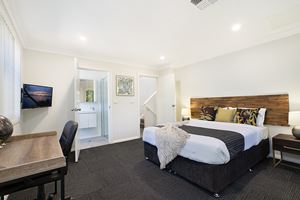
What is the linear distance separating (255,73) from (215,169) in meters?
2.50

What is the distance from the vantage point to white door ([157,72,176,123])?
450cm

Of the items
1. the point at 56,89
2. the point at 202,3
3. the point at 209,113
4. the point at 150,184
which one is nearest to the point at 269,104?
the point at 209,113

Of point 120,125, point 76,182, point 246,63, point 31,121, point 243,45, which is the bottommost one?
point 76,182

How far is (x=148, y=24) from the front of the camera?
2.31 metres

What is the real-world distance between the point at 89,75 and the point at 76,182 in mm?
3592

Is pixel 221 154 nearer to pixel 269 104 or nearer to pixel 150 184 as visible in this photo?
pixel 150 184

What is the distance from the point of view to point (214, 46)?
10.7 feet

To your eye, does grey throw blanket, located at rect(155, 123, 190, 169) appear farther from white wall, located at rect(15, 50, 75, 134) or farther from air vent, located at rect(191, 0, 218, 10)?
white wall, located at rect(15, 50, 75, 134)

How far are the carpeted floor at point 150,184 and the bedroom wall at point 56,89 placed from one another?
1202 millimetres

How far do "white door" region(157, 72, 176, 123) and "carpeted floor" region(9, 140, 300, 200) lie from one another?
7.05 feet

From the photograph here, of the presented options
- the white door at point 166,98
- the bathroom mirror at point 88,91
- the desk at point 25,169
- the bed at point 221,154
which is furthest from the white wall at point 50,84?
the white door at point 166,98

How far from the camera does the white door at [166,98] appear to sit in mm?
4495

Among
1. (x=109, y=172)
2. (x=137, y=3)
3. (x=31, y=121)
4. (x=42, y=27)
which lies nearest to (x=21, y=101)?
(x=31, y=121)

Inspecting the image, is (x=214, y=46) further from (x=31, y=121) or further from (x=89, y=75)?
(x=31, y=121)
